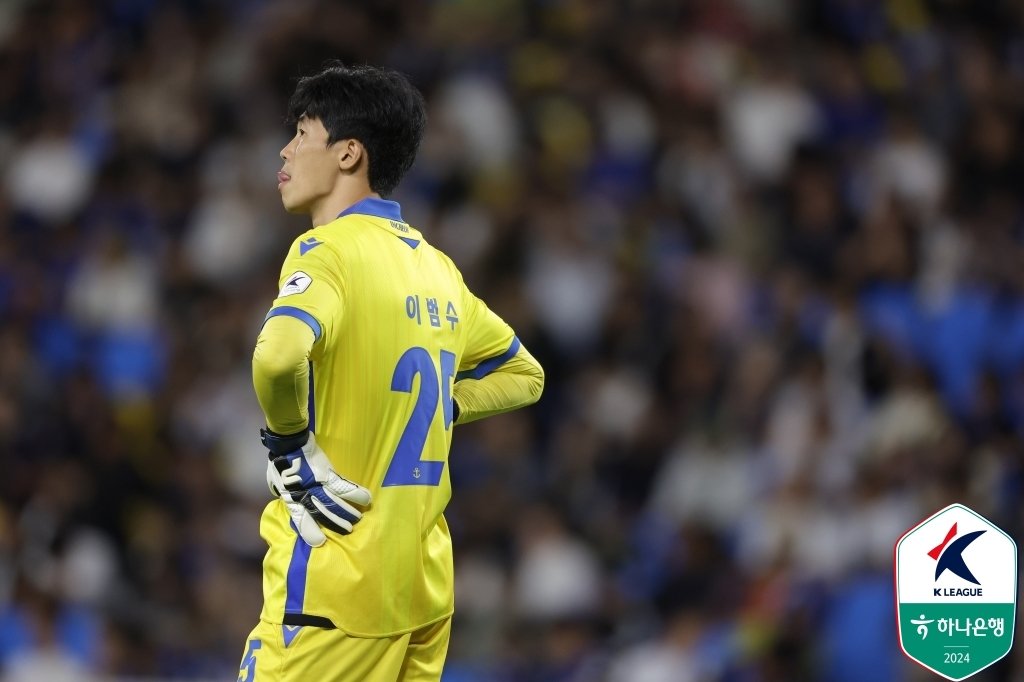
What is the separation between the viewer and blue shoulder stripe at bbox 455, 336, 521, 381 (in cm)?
458

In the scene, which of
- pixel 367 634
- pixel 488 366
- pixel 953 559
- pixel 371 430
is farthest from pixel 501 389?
pixel 953 559

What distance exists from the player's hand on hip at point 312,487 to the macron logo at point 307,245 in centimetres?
45

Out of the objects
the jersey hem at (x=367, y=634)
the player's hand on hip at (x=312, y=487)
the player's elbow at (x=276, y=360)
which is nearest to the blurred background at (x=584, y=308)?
the jersey hem at (x=367, y=634)

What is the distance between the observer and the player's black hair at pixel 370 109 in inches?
163

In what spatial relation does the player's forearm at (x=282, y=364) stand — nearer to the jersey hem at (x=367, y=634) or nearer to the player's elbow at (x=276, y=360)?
the player's elbow at (x=276, y=360)

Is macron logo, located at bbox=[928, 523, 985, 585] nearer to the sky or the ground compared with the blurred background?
nearer to the ground

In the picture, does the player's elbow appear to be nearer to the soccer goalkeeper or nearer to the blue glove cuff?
the soccer goalkeeper

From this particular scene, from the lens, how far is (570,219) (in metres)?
10.4

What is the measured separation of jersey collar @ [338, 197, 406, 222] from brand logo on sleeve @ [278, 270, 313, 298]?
1.14 feet

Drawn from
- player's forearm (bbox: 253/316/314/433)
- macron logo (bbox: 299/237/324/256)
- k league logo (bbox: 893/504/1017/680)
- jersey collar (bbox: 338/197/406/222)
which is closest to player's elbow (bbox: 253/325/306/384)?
player's forearm (bbox: 253/316/314/433)

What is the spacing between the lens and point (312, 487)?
390cm

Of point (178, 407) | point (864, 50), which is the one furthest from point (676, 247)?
point (178, 407)

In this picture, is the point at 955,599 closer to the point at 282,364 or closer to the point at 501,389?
the point at 501,389

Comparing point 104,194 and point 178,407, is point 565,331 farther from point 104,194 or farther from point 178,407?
point 104,194
